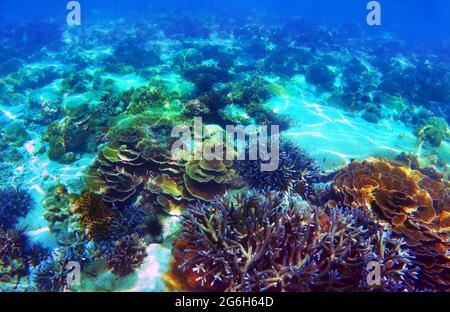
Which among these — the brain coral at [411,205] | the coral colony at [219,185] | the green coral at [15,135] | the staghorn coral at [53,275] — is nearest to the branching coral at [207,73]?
the coral colony at [219,185]

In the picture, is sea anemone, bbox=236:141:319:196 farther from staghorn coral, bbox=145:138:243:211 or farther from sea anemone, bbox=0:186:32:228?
sea anemone, bbox=0:186:32:228

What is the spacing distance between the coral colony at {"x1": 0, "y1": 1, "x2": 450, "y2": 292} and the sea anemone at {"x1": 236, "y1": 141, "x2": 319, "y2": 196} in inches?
1.3

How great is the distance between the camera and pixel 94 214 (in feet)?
16.5

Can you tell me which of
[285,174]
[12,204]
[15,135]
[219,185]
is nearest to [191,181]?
[219,185]

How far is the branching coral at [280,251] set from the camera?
341 cm

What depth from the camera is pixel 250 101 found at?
10312 millimetres

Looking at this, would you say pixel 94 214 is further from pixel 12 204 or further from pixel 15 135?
pixel 15 135

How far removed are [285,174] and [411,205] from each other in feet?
7.85

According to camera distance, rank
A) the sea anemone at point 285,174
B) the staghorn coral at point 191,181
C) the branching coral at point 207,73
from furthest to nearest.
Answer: the branching coral at point 207,73 < the sea anemone at point 285,174 < the staghorn coral at point 191,181

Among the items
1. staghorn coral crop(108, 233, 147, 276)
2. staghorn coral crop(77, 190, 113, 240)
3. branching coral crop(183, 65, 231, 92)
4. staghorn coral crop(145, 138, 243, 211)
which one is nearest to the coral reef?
staghorn coral crop(77, 190, 113, 240)

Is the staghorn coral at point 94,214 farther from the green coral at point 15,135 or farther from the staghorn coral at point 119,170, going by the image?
the green coral at point 15,135

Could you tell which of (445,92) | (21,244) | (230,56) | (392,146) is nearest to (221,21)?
(230,56)

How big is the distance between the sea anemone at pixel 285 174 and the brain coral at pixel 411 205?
0.82 m

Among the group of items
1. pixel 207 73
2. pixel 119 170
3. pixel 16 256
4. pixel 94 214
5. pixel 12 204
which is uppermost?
pixel 207 73
